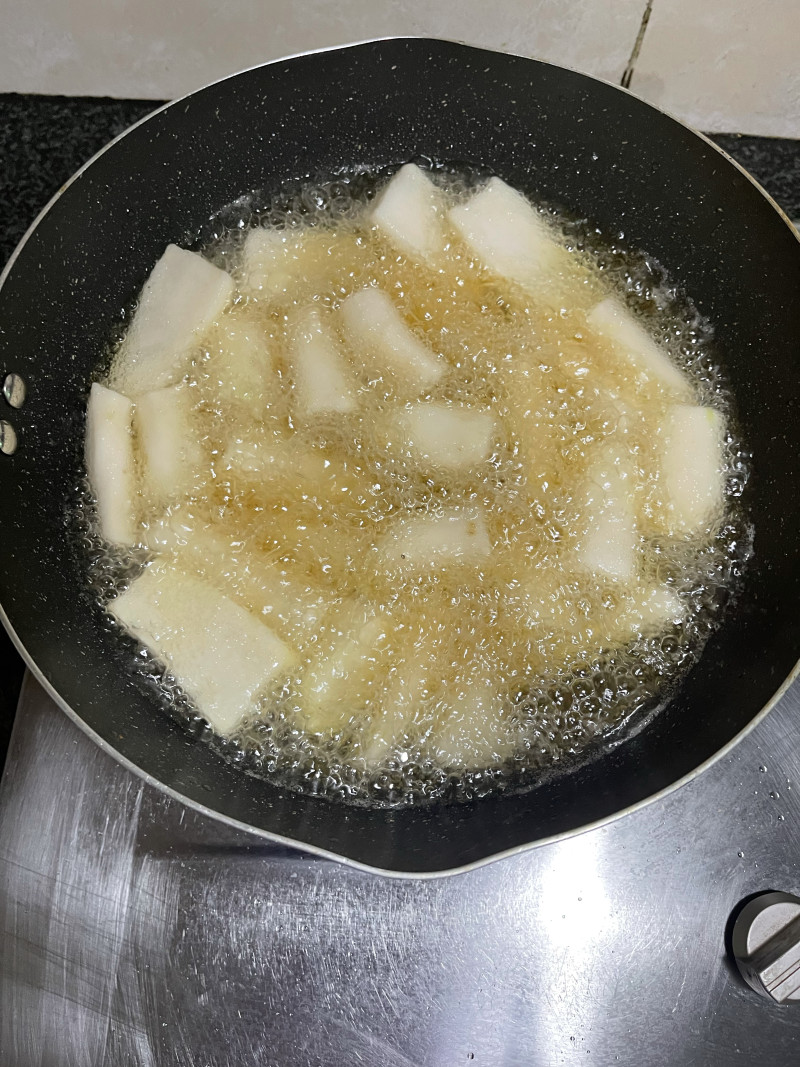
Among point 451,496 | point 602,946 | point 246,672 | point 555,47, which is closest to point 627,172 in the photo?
point 555,47

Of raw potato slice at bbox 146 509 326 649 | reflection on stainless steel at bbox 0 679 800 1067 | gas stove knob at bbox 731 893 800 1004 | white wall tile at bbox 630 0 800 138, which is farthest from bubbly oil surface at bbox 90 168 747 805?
white wall tile at bbox 630 0 800 138

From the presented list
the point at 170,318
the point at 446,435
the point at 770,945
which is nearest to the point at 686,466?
the point at 446,435

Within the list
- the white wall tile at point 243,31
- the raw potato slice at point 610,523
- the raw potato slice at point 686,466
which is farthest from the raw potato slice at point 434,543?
the white wall tile at point 243,31

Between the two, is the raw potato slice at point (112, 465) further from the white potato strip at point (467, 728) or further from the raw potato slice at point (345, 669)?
the white potato strip at point (467, 728)

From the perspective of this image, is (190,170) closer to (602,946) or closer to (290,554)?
(290,554)

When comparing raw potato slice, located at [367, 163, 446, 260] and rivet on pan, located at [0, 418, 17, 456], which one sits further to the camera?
raw potato slice, located at [367, 163, 446, 260]

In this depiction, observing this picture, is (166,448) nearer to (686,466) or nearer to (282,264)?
(282,264)

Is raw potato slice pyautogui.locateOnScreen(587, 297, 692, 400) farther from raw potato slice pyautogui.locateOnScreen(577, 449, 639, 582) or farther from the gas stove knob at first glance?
the gas stove knob
